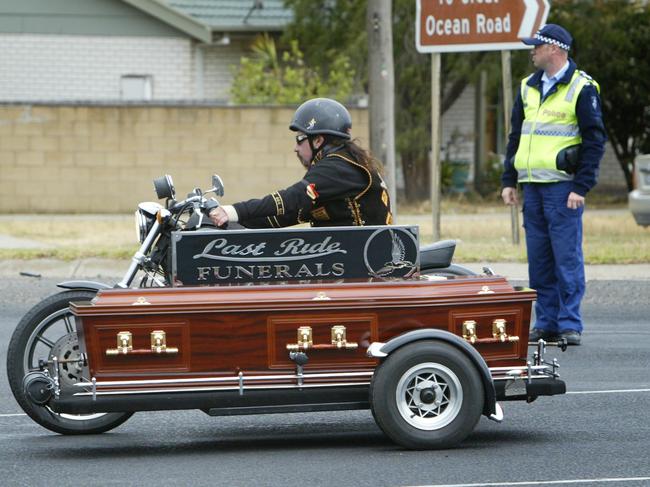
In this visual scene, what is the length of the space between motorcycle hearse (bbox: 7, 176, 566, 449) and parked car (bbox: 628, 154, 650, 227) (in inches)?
362

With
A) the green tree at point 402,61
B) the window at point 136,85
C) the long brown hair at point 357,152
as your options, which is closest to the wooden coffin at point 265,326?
the long brown hair at point 357,152

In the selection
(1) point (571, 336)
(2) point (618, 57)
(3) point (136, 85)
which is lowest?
(1) point (571, 336)

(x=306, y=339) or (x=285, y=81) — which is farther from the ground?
(x=285, y=81)

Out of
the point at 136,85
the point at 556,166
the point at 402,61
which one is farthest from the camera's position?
the point at 136,85

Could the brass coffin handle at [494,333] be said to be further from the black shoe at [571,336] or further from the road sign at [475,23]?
the road sign at [475,23]

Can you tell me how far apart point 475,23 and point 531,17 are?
586mm

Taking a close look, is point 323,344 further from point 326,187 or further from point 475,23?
point 475,23

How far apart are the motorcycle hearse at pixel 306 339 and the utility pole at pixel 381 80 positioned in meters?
8.31

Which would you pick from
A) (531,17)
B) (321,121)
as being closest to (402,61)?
(531,17)

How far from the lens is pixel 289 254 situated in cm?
628

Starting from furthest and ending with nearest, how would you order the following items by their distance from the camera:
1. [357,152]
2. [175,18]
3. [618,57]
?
[175,18], [618,57], [357,152]

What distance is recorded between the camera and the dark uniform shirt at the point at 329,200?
662 centimetres

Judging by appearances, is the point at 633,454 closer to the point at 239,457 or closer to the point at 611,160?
the point at 239,457

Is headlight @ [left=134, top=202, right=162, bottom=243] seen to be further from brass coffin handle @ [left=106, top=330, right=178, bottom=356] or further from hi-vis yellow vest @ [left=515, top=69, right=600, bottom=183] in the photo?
hi-vis yellow vest @ [left=515, top=69, right=600, bottom=183]
